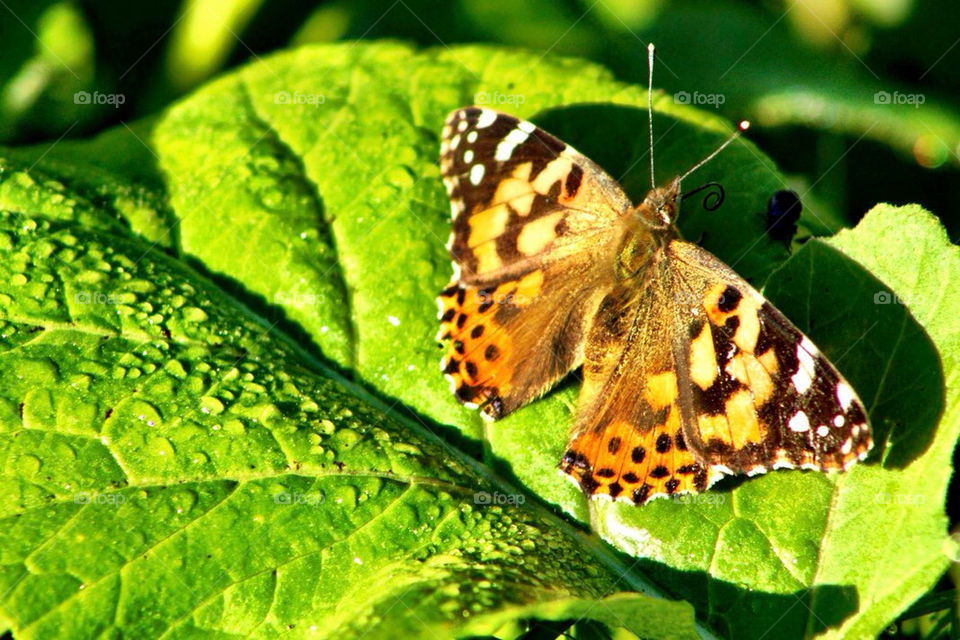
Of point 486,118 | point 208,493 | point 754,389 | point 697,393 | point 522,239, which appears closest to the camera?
point 208,493

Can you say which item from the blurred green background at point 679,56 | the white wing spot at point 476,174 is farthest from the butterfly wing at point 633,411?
the blurred green background at point 679,56

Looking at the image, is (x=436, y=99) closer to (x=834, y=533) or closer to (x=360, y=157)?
(x=360, y=157)

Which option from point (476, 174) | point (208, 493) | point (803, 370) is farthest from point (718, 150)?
point (208, 493)

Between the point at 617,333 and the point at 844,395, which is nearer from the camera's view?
the point at 844,395

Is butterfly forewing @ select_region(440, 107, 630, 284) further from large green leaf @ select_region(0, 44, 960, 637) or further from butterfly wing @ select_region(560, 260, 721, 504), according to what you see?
butterfly wing @ select_region(560, 260, 721, 504)

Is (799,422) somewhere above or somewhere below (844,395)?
below

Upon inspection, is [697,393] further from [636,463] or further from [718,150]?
[718,150]

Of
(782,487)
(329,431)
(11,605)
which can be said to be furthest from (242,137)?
(782,487)

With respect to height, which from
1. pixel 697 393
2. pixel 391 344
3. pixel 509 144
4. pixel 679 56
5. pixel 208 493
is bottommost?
pixel 208 493
